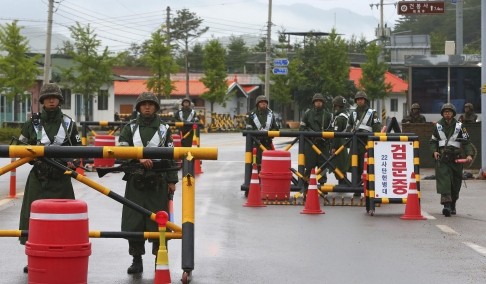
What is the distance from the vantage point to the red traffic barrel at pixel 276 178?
60.5 ft

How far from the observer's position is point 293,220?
51.1ft

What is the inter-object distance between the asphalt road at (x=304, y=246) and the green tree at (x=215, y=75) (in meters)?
64.9

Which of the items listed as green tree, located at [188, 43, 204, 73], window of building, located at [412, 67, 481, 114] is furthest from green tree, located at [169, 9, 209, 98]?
window of building, located at [412, 67, 481, 114]

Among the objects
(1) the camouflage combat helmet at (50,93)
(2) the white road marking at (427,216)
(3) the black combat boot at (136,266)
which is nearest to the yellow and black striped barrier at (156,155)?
(3) the black combat boot at (136,266)

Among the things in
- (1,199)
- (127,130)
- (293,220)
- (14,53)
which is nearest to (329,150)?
(293,220)

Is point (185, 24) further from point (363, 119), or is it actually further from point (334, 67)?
point (363, 119)

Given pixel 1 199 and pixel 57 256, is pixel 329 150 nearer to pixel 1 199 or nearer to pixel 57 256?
pixel 1 199

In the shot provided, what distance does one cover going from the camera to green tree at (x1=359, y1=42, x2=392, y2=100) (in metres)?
83.6

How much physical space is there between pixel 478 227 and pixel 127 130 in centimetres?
607

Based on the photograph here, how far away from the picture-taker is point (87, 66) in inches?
2734

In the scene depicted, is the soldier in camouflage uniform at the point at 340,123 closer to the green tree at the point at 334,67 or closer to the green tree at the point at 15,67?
the green tree at the point at 15,67

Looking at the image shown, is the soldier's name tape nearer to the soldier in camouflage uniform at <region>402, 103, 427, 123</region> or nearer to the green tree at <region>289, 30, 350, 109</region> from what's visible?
the soldier in camouflage uniform at <region>402, 103, 427, 123</region>

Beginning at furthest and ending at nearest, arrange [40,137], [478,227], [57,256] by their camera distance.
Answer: [478,227], [40,137], [57,256]

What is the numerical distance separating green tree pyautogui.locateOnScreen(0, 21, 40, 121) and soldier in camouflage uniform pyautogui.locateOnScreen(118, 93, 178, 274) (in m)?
49.0
